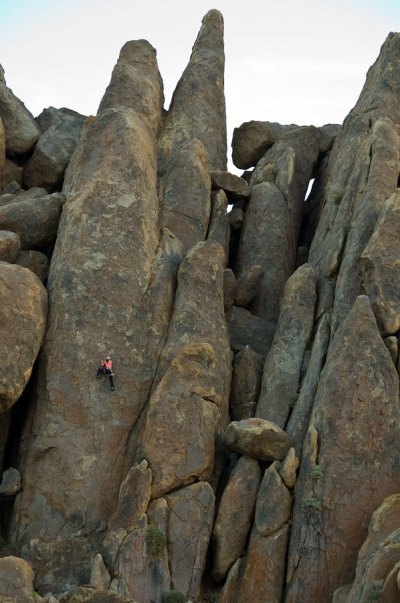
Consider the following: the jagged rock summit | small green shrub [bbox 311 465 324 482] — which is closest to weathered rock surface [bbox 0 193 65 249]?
the jagged rock summit

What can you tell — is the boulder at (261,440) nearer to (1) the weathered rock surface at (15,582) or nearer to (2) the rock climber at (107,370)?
(2) the rock climber at (107,370)

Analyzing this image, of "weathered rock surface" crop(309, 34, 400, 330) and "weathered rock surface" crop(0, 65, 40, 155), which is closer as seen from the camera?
"weathered rock surface" crop(309, 34, 400, 330)

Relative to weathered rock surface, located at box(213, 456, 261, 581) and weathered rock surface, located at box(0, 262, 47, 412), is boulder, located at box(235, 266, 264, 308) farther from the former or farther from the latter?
weathered rock surface, located at box(213, 456, 261, 581)

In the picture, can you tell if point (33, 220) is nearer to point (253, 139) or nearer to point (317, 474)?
point (253, 139)

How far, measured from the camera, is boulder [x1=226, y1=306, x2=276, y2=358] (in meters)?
44.9

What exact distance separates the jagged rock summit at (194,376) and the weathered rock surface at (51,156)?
20 cm

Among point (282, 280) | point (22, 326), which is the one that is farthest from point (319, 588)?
point (282, 280)

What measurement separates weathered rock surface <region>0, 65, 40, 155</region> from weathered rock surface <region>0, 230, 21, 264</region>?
1251cm

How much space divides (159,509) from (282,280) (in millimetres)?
18122

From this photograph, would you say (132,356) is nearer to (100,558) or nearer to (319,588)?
(100,558)

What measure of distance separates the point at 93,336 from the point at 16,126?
20.6 meters

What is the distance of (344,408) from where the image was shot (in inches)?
1423

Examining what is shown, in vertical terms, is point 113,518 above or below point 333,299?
below

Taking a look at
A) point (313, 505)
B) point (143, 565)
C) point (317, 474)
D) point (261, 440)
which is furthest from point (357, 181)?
point (143, 565)
